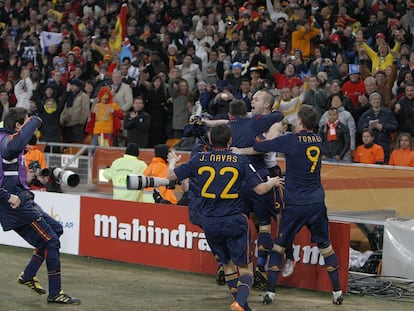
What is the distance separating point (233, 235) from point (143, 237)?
139 inches

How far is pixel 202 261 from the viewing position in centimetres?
1209

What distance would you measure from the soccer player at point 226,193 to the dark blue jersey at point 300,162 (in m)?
0.82

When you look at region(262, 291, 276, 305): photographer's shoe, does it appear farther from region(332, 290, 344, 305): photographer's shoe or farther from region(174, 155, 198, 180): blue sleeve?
region(174, 155, 198, 180): blue sleeve

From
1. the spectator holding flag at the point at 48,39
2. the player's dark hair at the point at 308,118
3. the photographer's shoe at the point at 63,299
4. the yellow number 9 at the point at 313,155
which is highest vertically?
the spectator holding flag at the point at 48,39

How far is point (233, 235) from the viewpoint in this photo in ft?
30.6

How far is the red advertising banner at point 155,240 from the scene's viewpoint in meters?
11.2

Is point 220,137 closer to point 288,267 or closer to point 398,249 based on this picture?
point 288,267

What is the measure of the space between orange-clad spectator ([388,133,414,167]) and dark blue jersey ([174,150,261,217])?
591 cm

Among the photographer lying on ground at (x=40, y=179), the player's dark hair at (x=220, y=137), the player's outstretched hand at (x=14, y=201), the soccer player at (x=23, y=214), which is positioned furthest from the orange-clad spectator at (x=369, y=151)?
the player's outstretched hand at (x=14, y=201)

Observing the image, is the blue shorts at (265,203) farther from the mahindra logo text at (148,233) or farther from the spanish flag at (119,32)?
the spanish flag at (119,32)

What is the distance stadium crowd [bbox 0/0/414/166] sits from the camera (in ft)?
53.1

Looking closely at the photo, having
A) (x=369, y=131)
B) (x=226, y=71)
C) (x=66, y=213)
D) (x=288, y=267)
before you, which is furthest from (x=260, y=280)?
(x=226, y=71)

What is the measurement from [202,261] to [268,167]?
1.71m

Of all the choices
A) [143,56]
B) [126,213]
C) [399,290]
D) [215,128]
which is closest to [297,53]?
[143,56]
